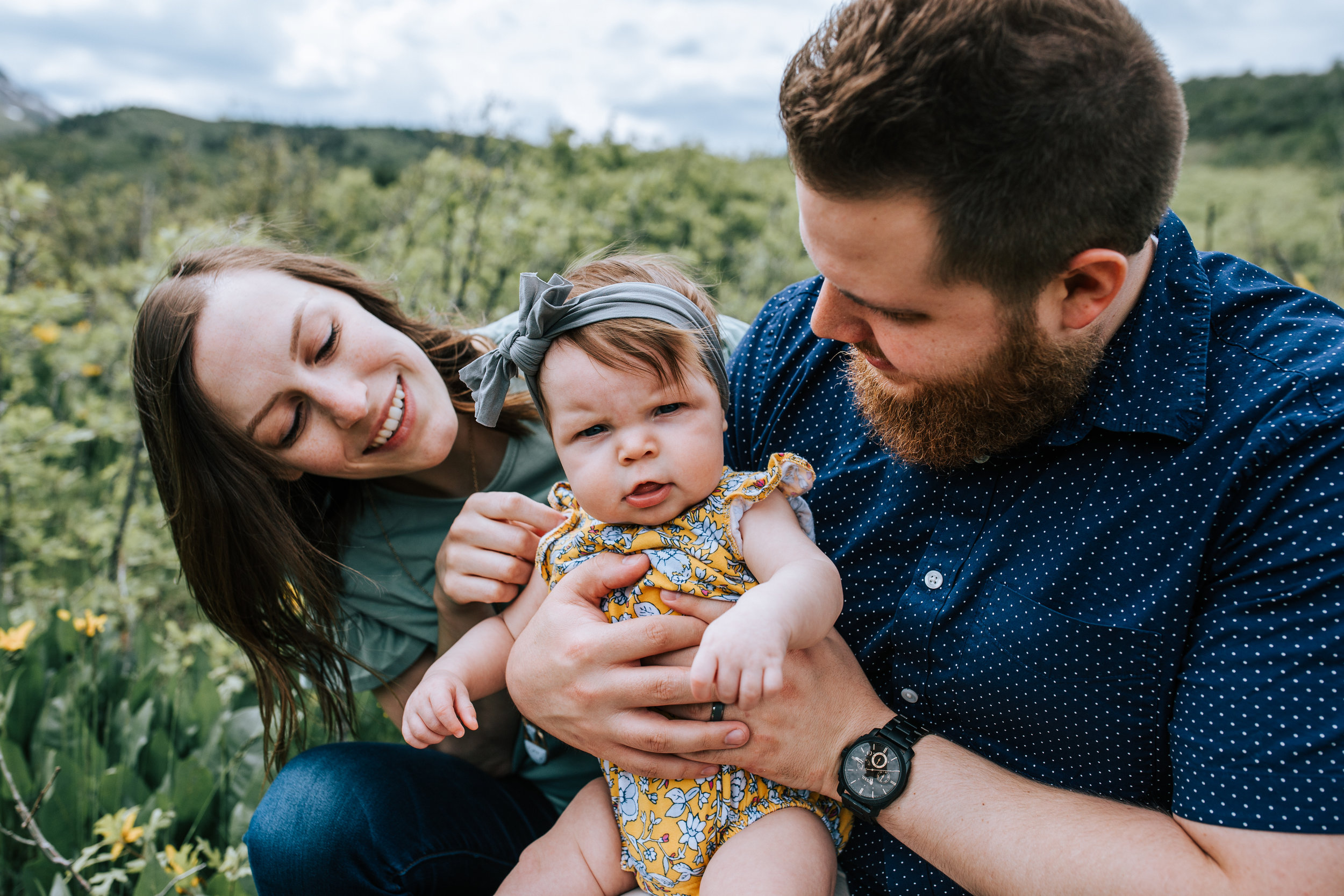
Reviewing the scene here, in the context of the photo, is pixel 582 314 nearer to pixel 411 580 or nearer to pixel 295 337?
pixel 295 337

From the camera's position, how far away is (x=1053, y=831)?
1480mm

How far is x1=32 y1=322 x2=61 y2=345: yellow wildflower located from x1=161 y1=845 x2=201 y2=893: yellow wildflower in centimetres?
335

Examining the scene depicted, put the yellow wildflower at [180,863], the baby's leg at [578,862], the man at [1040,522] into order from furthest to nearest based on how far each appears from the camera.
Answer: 1. the yellow wildflower at [180,863]
2. the baby's leg at [578,862]
3. the man at [1040,522]

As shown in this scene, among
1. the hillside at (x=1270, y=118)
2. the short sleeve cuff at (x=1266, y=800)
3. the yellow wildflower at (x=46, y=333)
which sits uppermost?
the hillside at (x=1270, y=118)

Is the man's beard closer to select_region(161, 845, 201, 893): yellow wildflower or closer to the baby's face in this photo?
the baby's face

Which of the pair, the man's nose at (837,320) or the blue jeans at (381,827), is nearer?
the man's nose at (837,320)

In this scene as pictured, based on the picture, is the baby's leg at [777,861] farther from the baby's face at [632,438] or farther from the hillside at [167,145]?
the hillside at [167,145]

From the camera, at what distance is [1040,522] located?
1625 millimetres

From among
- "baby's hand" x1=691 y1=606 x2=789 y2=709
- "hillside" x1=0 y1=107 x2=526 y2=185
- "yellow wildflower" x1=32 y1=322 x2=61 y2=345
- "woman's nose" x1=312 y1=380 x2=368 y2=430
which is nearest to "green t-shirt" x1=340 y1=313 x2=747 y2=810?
"woman's nose" x1=312 y1=380 x2=368 y2=430

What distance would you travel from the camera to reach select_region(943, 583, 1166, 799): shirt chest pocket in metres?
1.50

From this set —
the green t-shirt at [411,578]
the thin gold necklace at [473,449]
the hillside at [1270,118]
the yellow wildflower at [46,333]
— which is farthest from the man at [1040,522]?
the hillside at [1270,118]

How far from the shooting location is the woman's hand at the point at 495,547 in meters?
2.00

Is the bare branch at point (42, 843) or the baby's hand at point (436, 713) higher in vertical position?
the baby's hand at point (436, 713)

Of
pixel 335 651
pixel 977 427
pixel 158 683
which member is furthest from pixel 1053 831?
pixel 158 683
